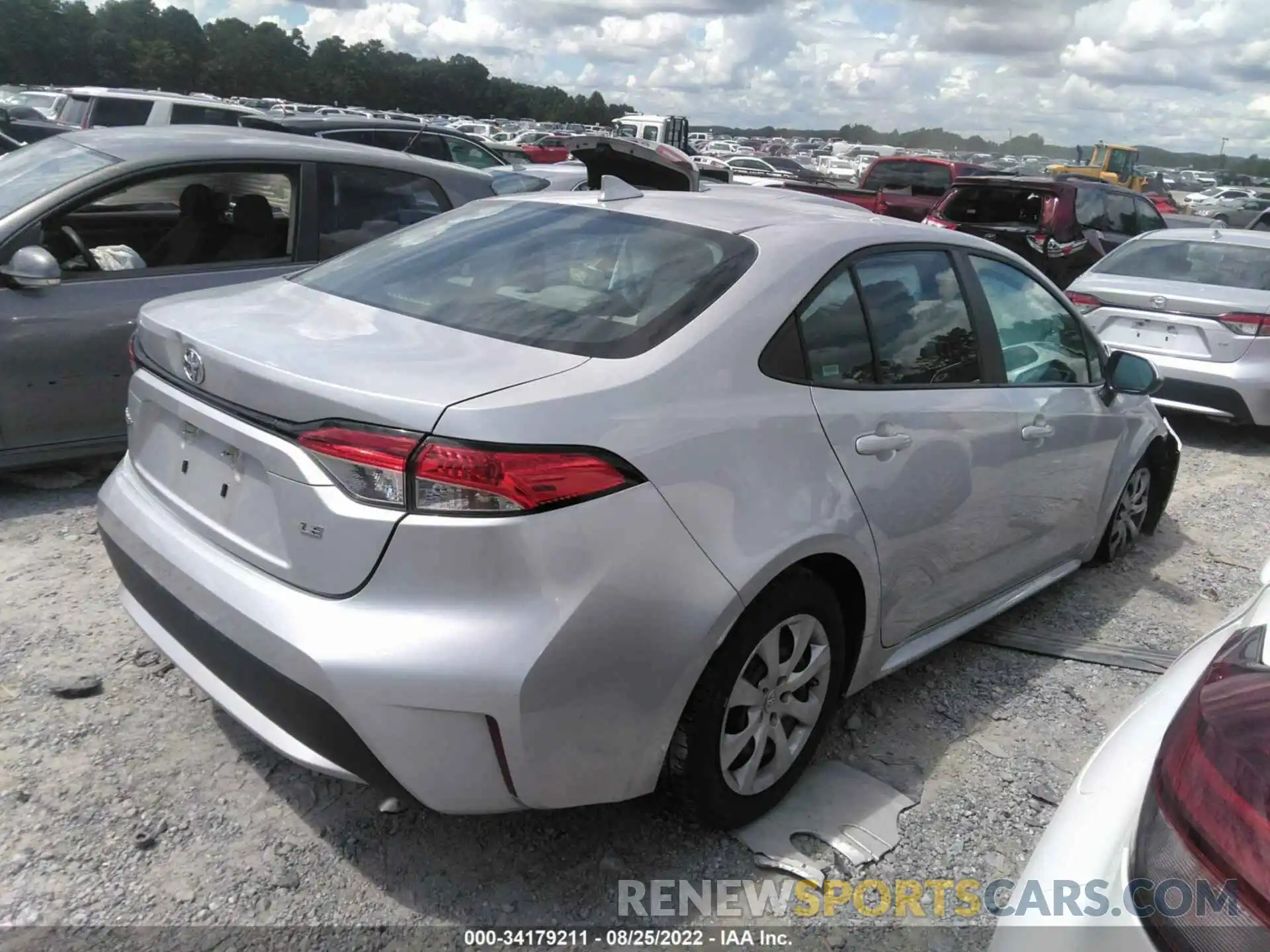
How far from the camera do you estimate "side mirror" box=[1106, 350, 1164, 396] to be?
4117mm

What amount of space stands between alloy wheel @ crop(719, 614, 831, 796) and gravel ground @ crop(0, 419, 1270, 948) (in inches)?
8.8

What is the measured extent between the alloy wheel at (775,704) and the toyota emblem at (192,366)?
1478 mm

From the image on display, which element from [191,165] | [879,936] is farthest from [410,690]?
[191,165]

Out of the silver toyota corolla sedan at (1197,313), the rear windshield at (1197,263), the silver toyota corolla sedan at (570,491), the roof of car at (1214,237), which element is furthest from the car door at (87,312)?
the roof of car at (1214,237)

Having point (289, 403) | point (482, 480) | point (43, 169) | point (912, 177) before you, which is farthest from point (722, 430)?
point (912, 177)

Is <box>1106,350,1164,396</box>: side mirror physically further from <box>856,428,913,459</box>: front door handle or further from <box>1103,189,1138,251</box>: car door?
<box>1103,189,1138,251</box>: car door

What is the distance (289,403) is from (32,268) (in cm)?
274

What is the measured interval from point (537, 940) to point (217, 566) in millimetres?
1128

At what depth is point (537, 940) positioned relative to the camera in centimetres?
235

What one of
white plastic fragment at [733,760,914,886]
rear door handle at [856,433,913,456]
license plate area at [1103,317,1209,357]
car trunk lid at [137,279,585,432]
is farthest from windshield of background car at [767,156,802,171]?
car trunk lid at [137,279,585,432]

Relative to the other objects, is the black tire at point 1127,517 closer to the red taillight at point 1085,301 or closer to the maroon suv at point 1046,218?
the red taillight at point 1085,301

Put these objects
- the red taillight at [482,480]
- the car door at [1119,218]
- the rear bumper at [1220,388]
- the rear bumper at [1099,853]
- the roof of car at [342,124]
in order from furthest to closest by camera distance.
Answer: the roof of car at [342,124]
the car door at [1119,218]
the rear bumper at [1220,388]
the red taillight at [482,480]
the rear bumper at [1099,853]

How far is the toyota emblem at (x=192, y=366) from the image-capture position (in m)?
2.44

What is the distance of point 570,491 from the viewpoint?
2.10 metres
